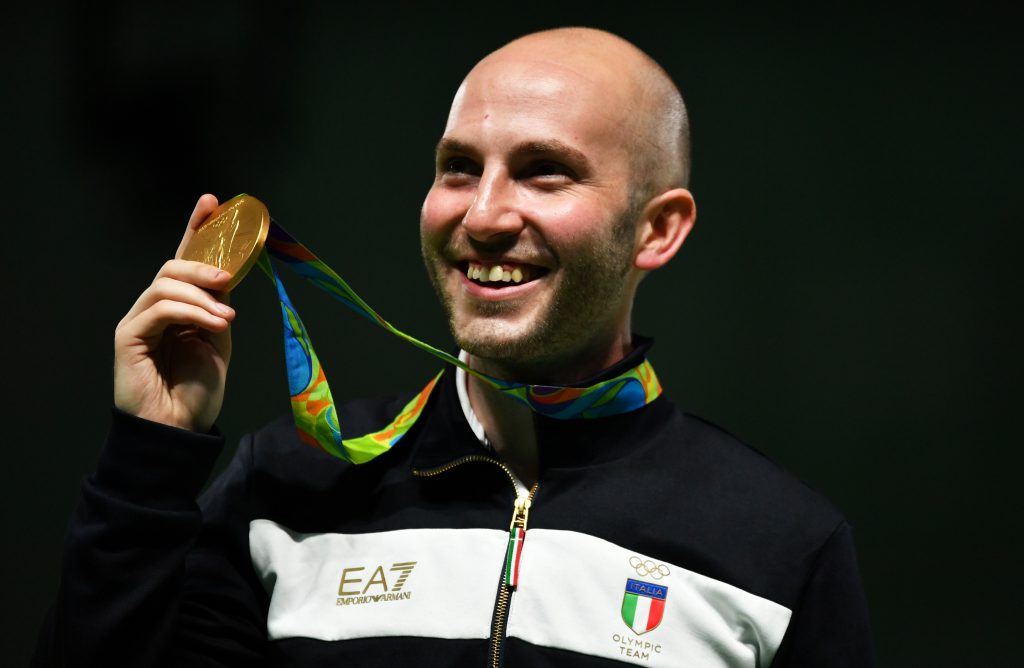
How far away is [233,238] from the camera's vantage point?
1.38m

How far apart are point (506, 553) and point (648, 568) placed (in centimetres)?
17

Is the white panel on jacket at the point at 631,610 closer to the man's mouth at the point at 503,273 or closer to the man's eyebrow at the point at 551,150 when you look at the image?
the man's mouth at the point at 503,273

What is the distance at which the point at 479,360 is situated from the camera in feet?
5.15

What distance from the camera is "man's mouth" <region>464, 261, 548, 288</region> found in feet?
4.74

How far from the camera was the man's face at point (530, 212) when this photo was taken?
4.70 ft

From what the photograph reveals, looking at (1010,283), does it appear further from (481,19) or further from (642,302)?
(481,19)

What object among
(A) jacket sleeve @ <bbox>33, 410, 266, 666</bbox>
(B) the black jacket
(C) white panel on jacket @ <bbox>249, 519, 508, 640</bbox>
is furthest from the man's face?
(A) jacket sleeve @ <bbox>33, 410, 266, 666</bbox>

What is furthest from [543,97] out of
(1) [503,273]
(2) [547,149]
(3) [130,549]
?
A: (3) [130,549]

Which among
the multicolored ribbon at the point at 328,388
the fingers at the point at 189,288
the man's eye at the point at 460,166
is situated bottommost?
the multicolored ribbon at the point at 328,388

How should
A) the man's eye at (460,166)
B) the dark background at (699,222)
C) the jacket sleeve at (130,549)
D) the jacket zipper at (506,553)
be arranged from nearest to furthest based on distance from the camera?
1. the jacket sleeve at (130,549)
2. the jacket zipper at (506,553)
3. the man's eye at (460,166)
4. the dark background at (699,222)

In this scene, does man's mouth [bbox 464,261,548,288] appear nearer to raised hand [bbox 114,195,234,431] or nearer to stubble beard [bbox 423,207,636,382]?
stubble beard [bbox 423,207,636,382]

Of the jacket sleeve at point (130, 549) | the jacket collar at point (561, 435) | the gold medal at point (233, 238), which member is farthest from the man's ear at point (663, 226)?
the jacket sleeve at point (130, 549)

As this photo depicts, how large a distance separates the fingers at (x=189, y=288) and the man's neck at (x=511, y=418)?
0.36 meters

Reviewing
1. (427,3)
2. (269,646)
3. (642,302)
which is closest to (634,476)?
(269,646)
